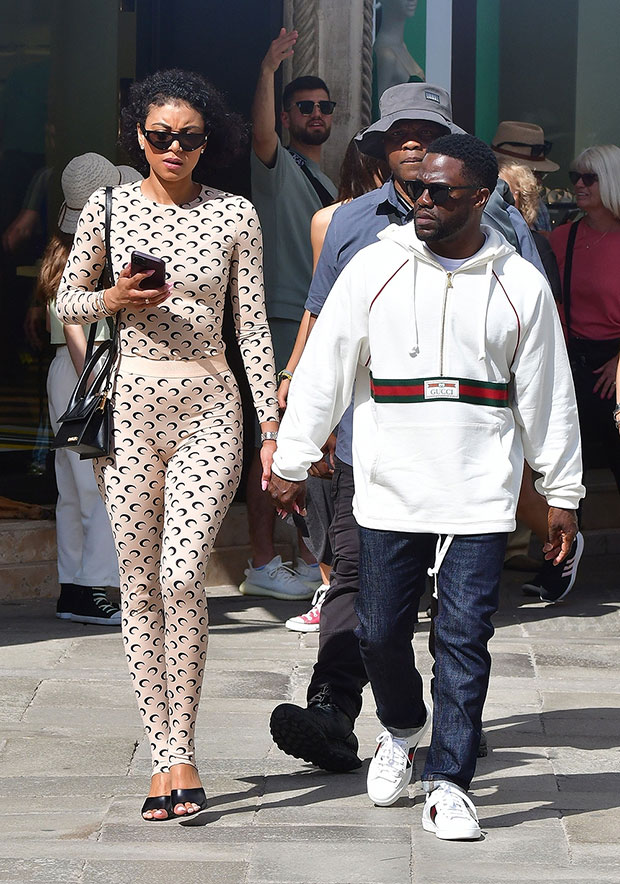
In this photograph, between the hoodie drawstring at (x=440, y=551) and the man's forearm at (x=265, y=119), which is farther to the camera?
the man's forearm at (x=265, y=119)

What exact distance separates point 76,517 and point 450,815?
3374 mm

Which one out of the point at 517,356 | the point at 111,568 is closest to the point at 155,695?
the point at 517,356

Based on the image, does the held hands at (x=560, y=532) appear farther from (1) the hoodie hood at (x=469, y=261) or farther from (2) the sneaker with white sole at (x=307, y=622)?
(2) the sneaker with white sole at (x=307, y=622)

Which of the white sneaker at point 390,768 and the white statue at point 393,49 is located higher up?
the white statue at point 393,49

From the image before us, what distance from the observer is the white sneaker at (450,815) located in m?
4.02

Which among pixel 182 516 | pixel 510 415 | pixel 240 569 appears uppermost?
pixel 510 415

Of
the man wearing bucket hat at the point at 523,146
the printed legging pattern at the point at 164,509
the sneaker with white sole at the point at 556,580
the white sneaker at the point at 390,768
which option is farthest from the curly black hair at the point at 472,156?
the man wearing bucket hat at the point at 523,146

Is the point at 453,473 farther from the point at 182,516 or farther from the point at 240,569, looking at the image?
the point at 240,569

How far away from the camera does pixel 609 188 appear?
7.62m

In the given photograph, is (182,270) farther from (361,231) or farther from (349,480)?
(349,480)

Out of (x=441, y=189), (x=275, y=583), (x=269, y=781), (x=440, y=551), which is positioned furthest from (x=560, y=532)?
(x=275, y=583)

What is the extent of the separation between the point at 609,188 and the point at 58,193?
2.83m

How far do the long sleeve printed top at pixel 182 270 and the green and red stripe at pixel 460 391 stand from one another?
0.47m

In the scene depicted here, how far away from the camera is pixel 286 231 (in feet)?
25.0
